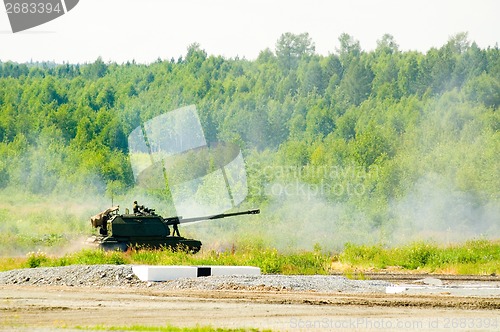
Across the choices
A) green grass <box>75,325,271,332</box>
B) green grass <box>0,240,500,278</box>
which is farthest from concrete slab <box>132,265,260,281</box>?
green grass <box>75,325,271,332</box>

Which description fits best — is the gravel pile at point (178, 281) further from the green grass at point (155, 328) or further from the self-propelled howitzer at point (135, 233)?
the green grass at point (155, 328)

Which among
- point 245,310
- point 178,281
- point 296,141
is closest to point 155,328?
point 245,310

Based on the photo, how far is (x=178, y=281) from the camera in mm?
27797

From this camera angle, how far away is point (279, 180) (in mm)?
73188

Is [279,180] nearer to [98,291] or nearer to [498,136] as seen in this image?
[498,136]

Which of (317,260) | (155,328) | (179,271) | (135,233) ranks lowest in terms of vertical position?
(317,260)

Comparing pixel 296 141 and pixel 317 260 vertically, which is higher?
pixel 317 260

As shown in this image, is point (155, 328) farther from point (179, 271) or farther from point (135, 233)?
point (135, 233)

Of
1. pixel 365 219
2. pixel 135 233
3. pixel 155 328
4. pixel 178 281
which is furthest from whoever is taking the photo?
pixel 365 219

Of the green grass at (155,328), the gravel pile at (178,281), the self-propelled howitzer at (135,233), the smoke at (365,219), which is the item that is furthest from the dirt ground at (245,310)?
the smoke at (365,219)

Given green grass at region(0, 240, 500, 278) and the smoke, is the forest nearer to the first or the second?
the smoke

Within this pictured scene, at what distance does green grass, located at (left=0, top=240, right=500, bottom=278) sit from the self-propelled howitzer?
1.79 feet

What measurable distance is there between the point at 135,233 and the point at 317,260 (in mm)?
6968

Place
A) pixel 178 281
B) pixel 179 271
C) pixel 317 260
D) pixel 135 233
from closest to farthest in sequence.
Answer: pixel 178 281 → pixel 179 271 → pixel 317 260 → pixel 135 233
